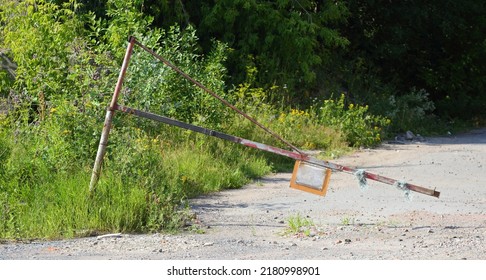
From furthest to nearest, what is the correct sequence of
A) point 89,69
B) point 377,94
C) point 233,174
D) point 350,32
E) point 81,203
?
point 350,32, point 377,94, point 233,174, point 89,69, point 81,203

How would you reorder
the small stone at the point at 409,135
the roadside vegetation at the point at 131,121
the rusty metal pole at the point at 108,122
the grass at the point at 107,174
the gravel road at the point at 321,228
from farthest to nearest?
the small stone at the point at 409,135, the roadside vegetation at the point at 131,121, the grass at the point at 107,174, the rusty metal pole at the point at 108,122, the gravel road at the point at 321,228

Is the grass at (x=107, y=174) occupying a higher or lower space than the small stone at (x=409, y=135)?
lower

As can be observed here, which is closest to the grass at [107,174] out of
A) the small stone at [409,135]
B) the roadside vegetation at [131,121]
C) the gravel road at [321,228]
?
the roadside vegetation at [131,121]

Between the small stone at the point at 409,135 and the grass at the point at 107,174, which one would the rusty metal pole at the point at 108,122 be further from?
the small stone at the point at 409,135

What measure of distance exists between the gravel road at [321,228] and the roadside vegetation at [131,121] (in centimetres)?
44

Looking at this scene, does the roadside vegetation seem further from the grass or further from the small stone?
the small stone

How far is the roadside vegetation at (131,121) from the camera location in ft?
31.7

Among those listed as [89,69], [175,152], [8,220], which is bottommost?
[8,220]

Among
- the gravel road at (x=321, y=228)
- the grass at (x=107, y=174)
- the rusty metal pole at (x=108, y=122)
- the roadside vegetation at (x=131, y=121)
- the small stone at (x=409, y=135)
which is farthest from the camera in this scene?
the small stone at (x=409, y=135)

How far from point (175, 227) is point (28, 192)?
1831 millimetres

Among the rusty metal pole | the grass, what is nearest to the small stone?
the grass

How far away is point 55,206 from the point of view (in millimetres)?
9727

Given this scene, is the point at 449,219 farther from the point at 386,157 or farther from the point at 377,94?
the point at 377,94

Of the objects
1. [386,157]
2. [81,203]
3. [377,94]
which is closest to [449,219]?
[81,203]
